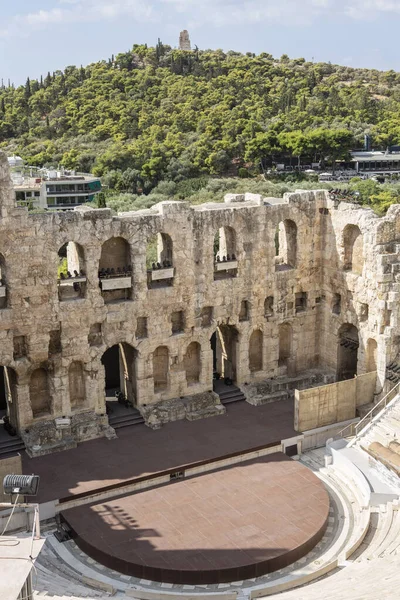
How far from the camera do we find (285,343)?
3669 cm

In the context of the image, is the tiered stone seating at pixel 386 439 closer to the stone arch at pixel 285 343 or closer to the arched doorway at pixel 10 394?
the stone arch at pixel 285 343

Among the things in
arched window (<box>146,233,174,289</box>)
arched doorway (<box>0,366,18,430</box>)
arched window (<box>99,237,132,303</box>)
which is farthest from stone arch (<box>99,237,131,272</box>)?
arched doorway (<box>0,366,18,430</box>)

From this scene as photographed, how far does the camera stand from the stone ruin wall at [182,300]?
96.4 feet

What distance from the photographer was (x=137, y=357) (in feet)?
105

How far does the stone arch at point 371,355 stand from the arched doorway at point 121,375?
11080 millimetres

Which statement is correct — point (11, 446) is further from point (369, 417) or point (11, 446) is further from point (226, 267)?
point (369, 417)

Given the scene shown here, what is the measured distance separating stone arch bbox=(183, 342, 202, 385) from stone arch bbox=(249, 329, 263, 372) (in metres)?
3.03

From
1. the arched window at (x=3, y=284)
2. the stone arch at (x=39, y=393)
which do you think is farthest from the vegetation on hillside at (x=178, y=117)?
the arched window at (x=3, y=284)

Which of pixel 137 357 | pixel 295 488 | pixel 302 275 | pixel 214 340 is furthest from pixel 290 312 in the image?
pixel 295 488

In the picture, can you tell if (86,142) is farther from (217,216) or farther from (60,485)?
(60,485)

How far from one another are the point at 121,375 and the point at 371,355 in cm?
1213

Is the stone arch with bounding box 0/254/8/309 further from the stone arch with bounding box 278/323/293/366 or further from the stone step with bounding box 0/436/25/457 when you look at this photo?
the stone arch with bounding box 278/323/293/366

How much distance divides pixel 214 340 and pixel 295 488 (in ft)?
40.9

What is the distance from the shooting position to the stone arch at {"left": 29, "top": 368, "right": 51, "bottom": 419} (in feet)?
101
